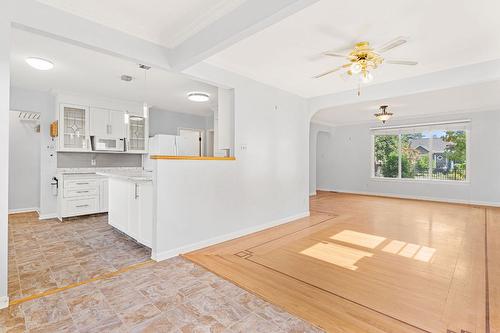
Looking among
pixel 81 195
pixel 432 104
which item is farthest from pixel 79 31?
pixel 432 104

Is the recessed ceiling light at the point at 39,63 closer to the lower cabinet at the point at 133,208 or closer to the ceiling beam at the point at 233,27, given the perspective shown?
the lower cabinet at the point at 133,208

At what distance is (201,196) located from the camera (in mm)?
3350

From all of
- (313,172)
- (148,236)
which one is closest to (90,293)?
(148,236)

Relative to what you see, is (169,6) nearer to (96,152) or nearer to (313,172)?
(96,152)

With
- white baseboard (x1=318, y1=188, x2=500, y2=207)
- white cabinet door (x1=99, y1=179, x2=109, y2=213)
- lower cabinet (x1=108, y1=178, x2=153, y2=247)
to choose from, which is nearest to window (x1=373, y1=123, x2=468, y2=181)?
white baseboard (x1=318, y1=188, x2=500, y2=207)

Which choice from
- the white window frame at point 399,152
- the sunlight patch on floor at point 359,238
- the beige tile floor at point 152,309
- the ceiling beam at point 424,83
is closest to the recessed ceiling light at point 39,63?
the beige tile floor at point 152,309

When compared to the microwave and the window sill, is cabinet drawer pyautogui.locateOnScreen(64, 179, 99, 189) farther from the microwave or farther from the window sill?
the window sill

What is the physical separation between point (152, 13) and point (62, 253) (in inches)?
118

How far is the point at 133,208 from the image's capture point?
133 inches

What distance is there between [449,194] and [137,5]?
28.0ft

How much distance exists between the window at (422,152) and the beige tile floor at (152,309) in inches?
301

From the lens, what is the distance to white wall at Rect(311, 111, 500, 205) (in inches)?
254

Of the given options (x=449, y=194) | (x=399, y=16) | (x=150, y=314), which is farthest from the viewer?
(x=449, y=194)

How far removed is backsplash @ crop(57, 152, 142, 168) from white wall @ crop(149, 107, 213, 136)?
846 millimetres
